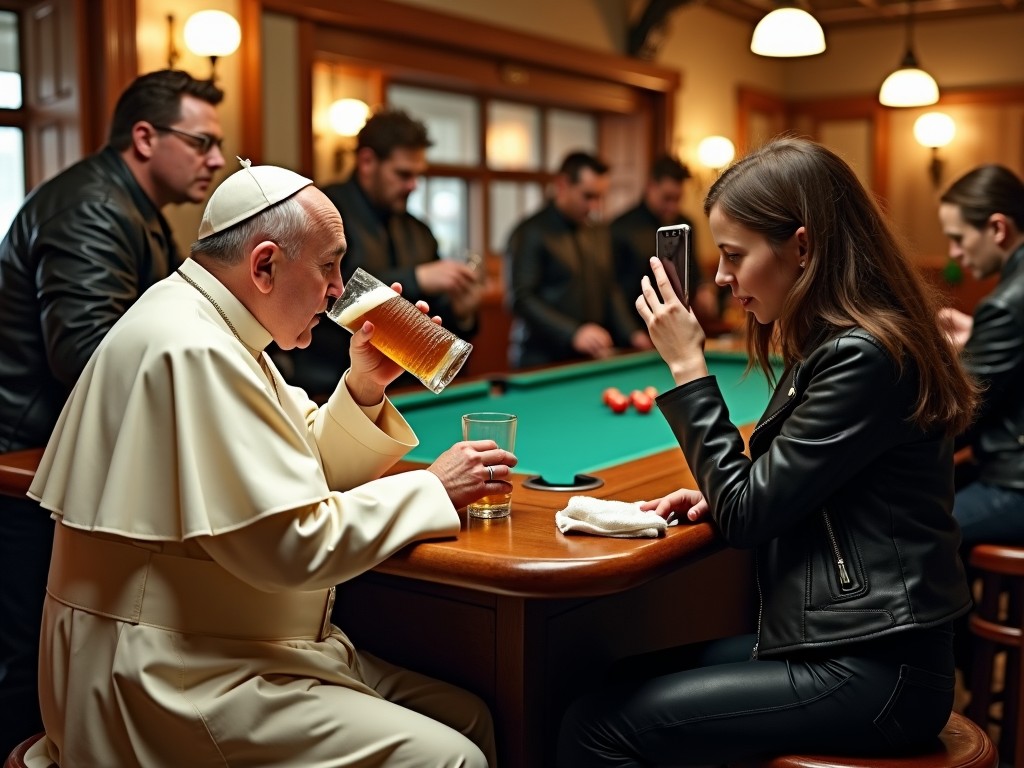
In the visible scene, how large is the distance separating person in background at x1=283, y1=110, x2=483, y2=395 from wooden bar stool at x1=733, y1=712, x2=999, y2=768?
2.57 metres

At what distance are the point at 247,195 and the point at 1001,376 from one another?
2054 mm

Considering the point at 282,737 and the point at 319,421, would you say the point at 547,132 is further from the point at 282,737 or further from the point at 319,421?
the point at 282,737

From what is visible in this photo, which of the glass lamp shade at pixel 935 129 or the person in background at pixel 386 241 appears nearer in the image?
the person in background at pixel 386 241

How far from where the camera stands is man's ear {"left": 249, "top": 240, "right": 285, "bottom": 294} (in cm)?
178

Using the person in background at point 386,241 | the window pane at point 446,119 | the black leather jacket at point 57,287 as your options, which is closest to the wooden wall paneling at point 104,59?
the person in background at point 386,241

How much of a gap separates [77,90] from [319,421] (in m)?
2.94

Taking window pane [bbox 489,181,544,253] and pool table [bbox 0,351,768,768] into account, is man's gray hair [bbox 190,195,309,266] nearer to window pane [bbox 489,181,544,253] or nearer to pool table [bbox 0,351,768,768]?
pool table [bbox 0,351,768,768]

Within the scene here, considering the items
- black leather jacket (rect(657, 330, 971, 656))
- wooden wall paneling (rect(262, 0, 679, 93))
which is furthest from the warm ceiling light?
black leather jacket (rect(657, 330, 971, 656))

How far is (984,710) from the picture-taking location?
9.77ft

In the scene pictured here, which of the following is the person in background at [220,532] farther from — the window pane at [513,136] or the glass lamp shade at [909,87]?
the window pane at [513,136]

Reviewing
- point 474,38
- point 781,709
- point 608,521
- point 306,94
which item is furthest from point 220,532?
point 474,38

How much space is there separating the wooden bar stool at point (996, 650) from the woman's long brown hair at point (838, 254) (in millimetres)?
1186

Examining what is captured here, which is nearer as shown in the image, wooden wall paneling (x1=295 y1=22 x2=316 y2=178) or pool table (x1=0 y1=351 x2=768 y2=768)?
pool table (x1=0 y1=351 x2=768 y2=768)

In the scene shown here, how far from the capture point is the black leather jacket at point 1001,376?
2.92 metres
